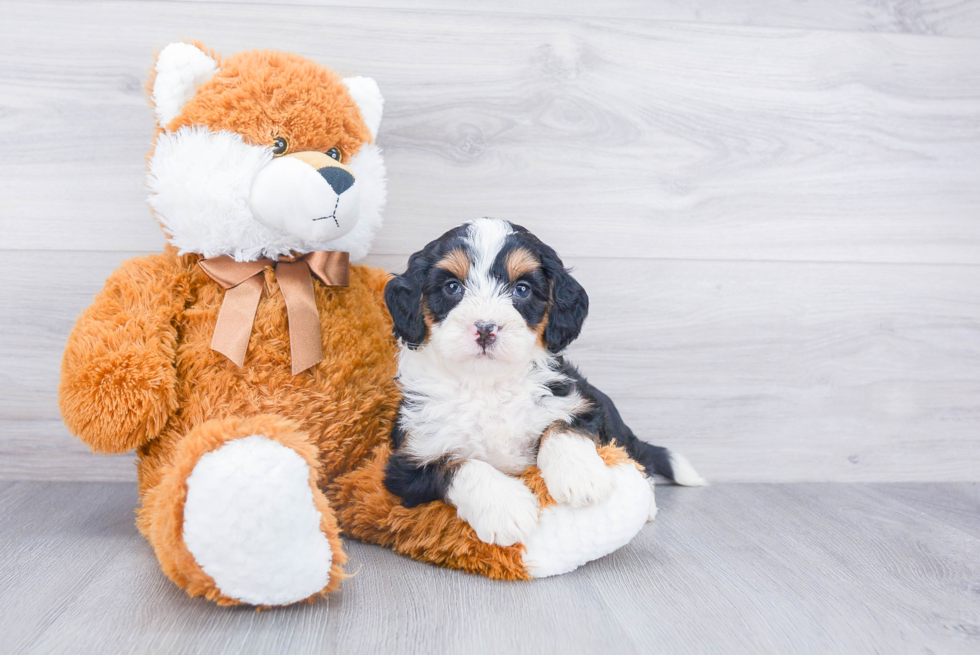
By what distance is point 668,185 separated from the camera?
1943 millimetres

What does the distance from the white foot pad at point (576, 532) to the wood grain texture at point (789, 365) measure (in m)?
0.72

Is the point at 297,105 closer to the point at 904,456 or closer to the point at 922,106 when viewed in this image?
the point at 922,106

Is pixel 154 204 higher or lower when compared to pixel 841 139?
lower

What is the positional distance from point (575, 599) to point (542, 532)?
0.41ft

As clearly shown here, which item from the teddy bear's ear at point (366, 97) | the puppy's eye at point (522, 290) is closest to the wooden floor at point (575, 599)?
the puppy's eye at point (522, 290)

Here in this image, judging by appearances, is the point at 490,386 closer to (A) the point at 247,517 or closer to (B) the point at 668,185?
(A) the point at 247,517

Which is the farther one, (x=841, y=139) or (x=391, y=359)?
(x=841, y=139)

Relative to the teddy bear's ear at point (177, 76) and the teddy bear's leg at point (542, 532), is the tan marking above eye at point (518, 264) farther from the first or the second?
the teddy bear's ear at point (177, 76)

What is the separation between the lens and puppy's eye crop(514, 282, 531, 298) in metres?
1.32

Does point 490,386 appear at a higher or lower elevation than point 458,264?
lower

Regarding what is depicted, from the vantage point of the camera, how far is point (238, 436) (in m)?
1.09

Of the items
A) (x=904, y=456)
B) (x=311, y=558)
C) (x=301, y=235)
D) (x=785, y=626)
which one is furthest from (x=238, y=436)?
(x=904, y=456)

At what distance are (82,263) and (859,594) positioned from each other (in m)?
1.90


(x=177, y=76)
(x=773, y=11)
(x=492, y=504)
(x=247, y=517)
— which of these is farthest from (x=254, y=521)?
(x=773, y=11)
